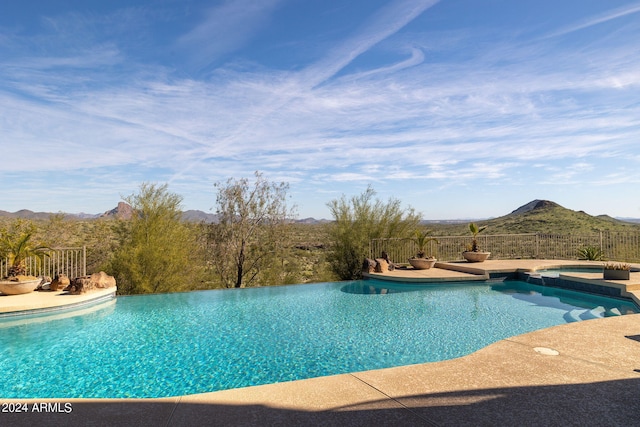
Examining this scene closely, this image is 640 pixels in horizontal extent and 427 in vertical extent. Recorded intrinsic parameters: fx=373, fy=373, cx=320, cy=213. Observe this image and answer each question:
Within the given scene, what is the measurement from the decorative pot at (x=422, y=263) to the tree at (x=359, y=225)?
1260 mm

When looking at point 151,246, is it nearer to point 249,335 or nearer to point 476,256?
point 249,335

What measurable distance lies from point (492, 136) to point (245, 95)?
30.5 ft

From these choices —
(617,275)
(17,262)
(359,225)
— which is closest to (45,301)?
(17,262)

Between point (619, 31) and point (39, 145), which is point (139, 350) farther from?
point (619, 31)

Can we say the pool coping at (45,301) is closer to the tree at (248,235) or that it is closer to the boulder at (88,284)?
the boulder at (88,284)

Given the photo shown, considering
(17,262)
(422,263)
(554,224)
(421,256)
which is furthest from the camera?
(554,224)

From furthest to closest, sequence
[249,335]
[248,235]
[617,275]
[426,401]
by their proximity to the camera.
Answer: [248,235] < [617,275] < [249,335] < [426,401]

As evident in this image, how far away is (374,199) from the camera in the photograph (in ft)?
40.4

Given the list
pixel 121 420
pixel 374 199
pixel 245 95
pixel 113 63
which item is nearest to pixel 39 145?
pixel 113 63

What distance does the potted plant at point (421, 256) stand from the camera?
11.6 m

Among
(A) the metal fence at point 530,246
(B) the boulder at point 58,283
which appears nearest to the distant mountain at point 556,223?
(A) the metal fence at point 530,246

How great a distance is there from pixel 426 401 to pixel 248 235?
428 inches

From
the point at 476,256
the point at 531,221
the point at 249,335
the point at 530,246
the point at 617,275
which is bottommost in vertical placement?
the point at 249,335

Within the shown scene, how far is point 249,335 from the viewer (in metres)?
5.74
